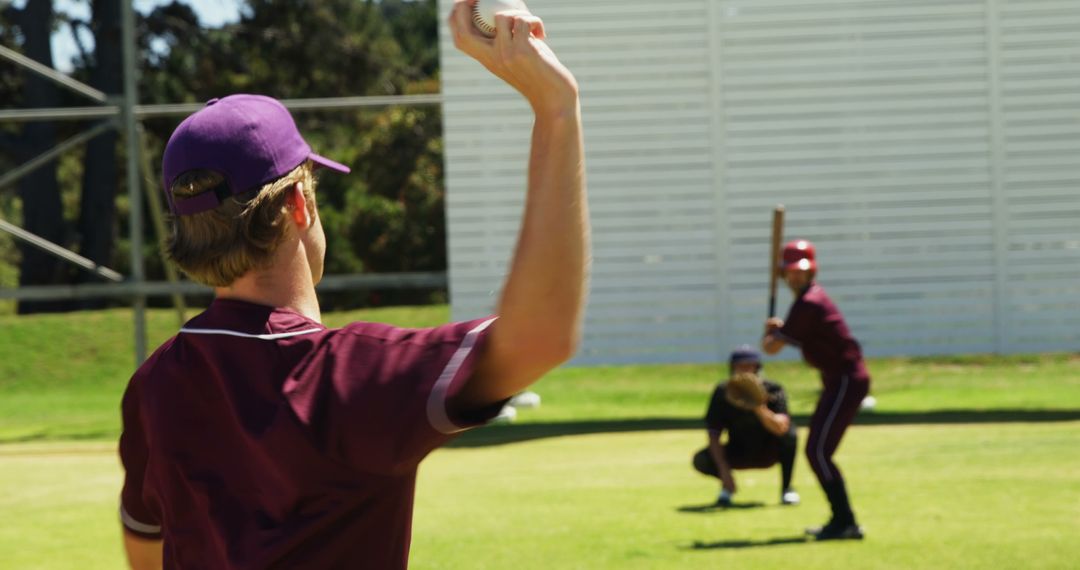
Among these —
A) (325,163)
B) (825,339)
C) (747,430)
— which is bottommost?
(747,430)

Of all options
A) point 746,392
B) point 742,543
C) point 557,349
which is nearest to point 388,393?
point 557,349

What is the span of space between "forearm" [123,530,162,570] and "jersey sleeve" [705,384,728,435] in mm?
8518

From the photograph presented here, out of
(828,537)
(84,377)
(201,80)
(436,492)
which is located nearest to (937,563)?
(828,537)

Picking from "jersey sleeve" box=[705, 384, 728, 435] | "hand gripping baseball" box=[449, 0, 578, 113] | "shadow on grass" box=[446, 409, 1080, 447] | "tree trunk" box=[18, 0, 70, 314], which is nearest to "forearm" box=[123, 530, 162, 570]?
"hand gripping baseball" box=[449, 0, 578, 113]

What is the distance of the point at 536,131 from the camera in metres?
1.88

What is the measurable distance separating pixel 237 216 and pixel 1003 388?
60.4 feet

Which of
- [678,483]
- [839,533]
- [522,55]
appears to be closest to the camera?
[522,55]

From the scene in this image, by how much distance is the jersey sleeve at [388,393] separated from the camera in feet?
6.73

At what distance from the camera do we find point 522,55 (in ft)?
6.06

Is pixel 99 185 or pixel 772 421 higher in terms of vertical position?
pixel 99 185

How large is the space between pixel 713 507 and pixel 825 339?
180 cm

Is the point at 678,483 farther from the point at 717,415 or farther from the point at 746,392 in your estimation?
the point at 746,392

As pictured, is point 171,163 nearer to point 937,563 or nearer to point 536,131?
point 536,131

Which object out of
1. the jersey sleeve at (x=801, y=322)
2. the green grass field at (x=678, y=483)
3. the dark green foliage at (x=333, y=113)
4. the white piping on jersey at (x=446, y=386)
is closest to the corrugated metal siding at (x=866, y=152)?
the green grass field at (x=678, y=483)
